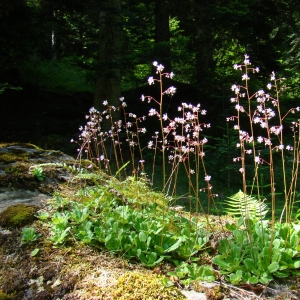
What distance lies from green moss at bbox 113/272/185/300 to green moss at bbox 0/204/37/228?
1.04 m

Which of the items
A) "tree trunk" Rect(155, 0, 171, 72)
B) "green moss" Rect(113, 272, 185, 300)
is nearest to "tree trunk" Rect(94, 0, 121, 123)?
"tree trunk" Rect(155, 0, 171, 72)

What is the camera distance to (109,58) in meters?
9.66

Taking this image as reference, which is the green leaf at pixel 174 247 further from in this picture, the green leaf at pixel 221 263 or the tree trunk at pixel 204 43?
the tree trunk at pixel 204 43

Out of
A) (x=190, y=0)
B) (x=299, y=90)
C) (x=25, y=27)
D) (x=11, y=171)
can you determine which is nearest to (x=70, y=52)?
(x=25, y=27)

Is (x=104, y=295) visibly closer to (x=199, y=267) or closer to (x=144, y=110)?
(x=199, y=267)

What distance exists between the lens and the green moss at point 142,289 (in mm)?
1728

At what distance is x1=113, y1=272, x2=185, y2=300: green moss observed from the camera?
5.67 ft

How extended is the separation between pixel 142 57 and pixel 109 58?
96 centimetres

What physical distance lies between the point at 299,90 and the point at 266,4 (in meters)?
3.38

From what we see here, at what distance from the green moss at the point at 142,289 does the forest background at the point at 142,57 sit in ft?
21.1

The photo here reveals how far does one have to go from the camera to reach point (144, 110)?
12.0 meters

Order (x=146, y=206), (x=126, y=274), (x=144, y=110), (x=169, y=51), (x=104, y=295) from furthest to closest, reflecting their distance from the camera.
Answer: (x=144, y=110) → (x=169, y=51) → (x=146, y=206) → (x=126, y=274) → (x=104, y=295)

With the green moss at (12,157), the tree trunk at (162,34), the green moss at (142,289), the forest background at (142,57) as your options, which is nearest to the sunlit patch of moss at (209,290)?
the green moss at (142,289)

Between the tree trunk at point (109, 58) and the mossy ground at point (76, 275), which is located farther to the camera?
the tree trunk at point (109, 58)
